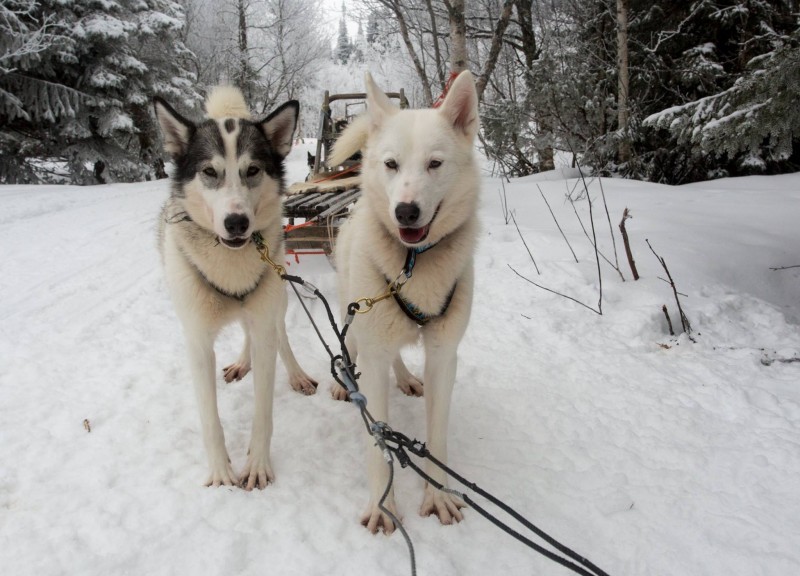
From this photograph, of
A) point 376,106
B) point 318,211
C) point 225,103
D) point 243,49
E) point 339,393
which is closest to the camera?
point 376,106

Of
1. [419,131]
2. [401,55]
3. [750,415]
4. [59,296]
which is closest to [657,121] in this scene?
[750,415]

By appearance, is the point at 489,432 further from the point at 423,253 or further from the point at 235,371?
the point at 235,371

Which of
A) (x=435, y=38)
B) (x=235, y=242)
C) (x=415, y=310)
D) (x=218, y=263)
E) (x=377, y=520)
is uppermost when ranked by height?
(x=435, y=38)

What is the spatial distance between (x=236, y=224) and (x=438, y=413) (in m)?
1.20

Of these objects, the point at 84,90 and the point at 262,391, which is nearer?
the point at 262,391

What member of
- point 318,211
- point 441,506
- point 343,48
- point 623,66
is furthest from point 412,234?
point 343,48

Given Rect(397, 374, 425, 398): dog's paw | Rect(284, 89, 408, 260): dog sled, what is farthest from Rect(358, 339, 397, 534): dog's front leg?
Rect(284, 89, 408, 260): dog sled

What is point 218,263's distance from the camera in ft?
7.17

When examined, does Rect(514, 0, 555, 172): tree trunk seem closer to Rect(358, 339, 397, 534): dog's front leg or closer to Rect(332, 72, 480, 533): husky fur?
Rect(332, 72, 480, 533): husky fur

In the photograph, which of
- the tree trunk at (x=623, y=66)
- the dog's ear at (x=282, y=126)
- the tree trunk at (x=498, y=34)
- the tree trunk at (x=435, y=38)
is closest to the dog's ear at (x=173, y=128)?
the dog's ear at (x=282, y=126)

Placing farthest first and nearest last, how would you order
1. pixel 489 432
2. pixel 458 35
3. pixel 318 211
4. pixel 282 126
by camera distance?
pixel 458 35 < pixel 318 211 < pixel 489 432 < pixel 282 126

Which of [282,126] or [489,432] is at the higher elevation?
[282,126]

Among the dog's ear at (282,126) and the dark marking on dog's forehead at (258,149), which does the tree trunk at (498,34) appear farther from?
the dark marking on dog's forehead at (258,149)

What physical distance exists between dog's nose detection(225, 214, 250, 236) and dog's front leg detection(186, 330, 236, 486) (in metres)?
0.52
